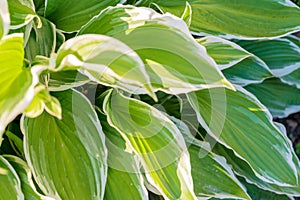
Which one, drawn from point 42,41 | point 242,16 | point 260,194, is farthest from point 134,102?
point 260,194

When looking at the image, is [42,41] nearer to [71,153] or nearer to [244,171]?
[71,153]

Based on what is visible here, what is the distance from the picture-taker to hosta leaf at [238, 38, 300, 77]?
1283 millimetres

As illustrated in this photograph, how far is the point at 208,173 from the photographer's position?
3.33 ft

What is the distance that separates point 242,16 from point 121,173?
395mm

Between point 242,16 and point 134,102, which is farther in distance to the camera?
point 242,16

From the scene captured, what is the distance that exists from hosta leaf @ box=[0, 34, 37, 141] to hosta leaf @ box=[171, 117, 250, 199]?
1.33ft

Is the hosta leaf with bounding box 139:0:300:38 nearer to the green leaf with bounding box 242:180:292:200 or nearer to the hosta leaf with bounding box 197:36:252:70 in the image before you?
the hosta leaf with bounding box 197:36:252:70

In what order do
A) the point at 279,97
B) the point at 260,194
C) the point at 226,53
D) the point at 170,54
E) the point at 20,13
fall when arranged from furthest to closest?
1. the point at 279,97
2. the point at 260,194
3. the point at 226,53
4. the point at 20,13
5. the point at 170,54

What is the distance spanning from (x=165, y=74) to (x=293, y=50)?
2.14 feet

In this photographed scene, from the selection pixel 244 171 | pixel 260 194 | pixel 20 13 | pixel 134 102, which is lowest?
pixel 260 194

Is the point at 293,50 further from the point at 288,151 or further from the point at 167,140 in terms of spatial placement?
the point at 167,140

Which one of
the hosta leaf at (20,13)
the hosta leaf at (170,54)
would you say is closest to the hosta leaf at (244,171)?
the hosta leaf at (170,54)

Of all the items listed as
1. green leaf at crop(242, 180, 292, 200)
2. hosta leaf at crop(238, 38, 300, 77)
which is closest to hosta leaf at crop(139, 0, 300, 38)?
hosta leaf at crop(238, 38, 300, 77)

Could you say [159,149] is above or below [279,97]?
above
